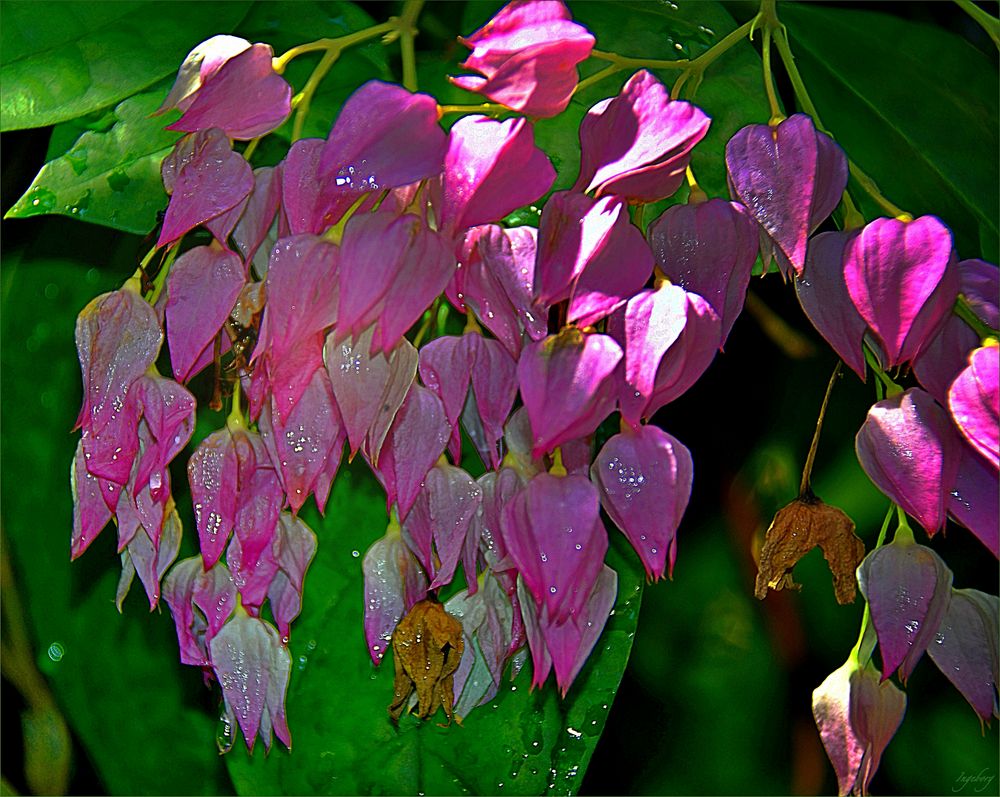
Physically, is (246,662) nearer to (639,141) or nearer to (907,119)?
(639,141)

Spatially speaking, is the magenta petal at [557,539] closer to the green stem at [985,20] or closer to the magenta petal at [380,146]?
the magenta petal at [380,146]

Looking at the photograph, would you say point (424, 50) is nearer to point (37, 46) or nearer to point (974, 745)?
point (37, 46)

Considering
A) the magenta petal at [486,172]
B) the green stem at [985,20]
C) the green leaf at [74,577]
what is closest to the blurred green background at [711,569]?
the green leaf at [74,577]

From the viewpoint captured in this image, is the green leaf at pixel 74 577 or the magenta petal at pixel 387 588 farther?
the green leaf at pixel 74 577

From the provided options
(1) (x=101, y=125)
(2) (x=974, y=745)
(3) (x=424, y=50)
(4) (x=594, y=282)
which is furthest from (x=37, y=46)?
(2) (x=974, y=745)

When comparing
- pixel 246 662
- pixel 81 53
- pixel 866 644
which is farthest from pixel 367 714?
pixel 81 53

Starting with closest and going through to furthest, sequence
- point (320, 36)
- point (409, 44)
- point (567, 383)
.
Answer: point (567, 383) → point (409, 44) → point (320, 36)

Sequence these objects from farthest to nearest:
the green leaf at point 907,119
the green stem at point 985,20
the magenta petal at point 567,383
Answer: the green leaf at point 907,119 → the green stem at point 985,20 → the magenta petal at point 567,383
